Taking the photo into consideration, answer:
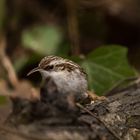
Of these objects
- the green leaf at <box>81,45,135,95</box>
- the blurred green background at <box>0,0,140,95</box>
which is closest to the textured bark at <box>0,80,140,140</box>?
the green leaf at <box>81,45,135,95</box>

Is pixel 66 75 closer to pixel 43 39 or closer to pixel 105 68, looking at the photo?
pixel 105 68

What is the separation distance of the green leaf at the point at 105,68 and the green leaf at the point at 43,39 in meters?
2.20

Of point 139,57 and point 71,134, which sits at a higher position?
point 139,57

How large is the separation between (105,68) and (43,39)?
9.41 ft

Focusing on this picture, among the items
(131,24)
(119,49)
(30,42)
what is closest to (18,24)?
(30,42)

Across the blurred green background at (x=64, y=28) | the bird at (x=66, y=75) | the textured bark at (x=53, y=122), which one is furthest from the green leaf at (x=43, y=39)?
the textured bark at (x=53, y=122)

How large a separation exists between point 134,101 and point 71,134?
1.36 meters

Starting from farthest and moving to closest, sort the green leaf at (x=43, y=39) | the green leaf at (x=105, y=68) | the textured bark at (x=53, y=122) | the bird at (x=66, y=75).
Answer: the green leaf at (x=43, y=39) → the green leaf at (x=105, y=68) → the bird at (x=66, y=75) → the textured bark at (x=53, y=122)

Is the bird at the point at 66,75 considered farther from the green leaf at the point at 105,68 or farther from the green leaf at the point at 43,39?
the green leaf at the point at 43,39

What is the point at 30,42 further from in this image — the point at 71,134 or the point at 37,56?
the point at 71,134

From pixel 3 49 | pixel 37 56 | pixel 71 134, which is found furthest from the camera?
pixel 3 49

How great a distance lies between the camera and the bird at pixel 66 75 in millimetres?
4414

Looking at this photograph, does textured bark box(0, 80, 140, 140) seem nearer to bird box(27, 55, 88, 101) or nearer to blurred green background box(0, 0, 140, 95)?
bird box(27, 55, 88, 101)

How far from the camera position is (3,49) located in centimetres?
922
